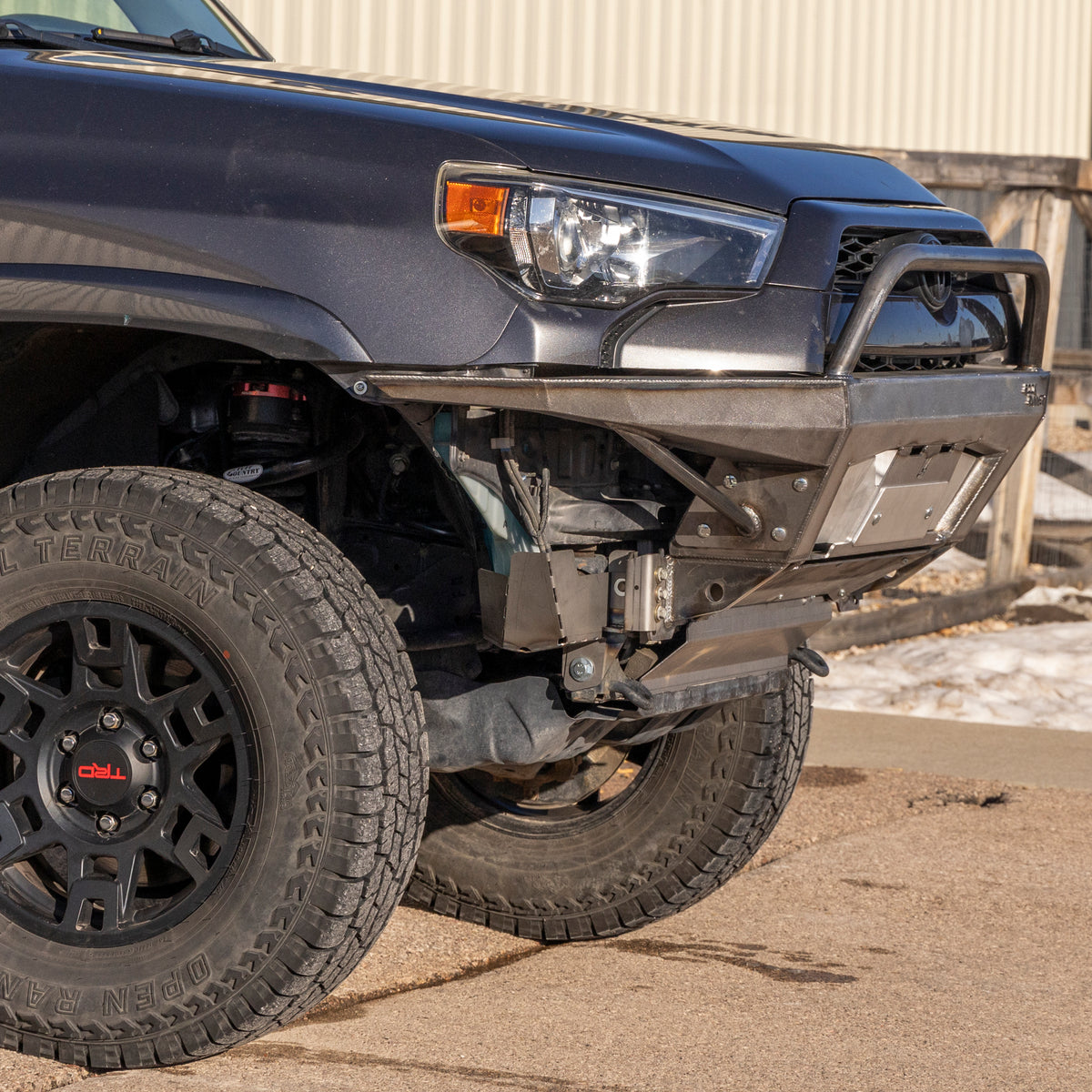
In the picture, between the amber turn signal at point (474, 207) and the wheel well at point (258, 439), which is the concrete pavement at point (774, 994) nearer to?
the wheel well at point (258, 439)

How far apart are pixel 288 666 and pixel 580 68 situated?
26.7 ft

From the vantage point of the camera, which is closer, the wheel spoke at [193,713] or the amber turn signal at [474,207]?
the amber turn signal at [474,207]

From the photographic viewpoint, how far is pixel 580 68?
10109 mm

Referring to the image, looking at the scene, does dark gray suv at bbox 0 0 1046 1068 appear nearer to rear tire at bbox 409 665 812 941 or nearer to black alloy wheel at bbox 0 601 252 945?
black alloy wheel at bbox 0 601 252 945

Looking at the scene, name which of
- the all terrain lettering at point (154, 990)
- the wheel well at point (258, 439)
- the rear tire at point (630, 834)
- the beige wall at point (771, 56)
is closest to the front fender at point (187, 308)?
the wheel well at point (258, 439)

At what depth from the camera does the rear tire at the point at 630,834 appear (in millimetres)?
3555

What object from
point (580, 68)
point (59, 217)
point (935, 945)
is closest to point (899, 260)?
point (59, 217)

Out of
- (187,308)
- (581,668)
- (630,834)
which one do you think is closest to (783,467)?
(581,668)

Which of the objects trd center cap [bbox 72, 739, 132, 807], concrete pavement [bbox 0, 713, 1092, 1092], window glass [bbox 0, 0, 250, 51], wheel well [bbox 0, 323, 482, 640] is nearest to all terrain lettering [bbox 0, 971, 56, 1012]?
concrete pavement [bbox 0, 713, 1092, 1092]

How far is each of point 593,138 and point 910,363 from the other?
2.31 feet

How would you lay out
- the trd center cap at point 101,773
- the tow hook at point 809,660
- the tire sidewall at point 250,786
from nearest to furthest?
the tire sidewall at point 250,786 < the trd center cap at point 101,773 < the tow hook at point 809,660

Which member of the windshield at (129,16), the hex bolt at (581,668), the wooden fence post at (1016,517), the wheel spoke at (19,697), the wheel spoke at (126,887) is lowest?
the wooden fence post at (1016,517)

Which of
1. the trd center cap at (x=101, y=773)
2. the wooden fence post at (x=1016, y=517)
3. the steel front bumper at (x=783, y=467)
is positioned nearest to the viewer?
the steel front bumper at (x=783, y=467)

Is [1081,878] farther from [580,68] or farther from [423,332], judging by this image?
[580,68]
